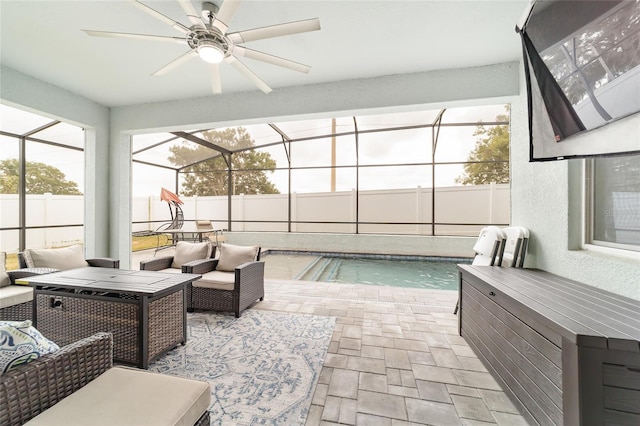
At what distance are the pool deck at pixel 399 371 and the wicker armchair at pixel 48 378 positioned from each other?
1147 mm

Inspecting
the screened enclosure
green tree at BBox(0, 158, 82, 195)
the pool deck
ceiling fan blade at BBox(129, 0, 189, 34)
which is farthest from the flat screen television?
green tree at BBox(0, 158, 82, 195)

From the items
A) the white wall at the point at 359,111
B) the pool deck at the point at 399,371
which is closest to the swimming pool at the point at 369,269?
the pool deck at the point at 399,371

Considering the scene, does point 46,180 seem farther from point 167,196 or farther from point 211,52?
point 211,52

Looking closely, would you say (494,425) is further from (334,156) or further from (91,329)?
(334,156)

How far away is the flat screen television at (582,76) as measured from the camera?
1234 millimetres

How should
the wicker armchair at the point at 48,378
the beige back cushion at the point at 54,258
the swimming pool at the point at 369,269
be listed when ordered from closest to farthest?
the wicker armchair at the point at 48,378
the beige back cushion at the point at 54,258
the swimming pool at the point at 369,269

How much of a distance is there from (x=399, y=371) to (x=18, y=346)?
2102 mm

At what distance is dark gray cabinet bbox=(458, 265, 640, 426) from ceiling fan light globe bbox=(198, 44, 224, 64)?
8.92 feet

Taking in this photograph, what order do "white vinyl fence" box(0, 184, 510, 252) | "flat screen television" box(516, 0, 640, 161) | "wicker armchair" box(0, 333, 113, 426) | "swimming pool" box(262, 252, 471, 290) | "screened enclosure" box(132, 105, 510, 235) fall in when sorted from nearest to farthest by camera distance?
1. "wicker armchair" box(0, 333, 113, 426)
2. "flat screen television" box(516, 0, 640, 161)
3. "swimming pool" box(262, 252, 471, 290)
4. "white vinyl fence" box(0, 184, 510, 252)
5. "screened enclosure" box(132, 105, 510, 235)

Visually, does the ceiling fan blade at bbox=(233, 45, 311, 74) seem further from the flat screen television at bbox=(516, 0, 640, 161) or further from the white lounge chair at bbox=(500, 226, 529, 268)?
the white lounge chair at bbox=(500, 226, 529, 268)

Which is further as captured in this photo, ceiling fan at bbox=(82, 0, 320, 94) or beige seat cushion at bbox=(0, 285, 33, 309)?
beige seat cushion at bbox=(0, 285, 33, 309)

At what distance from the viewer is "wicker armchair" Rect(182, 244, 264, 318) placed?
111 inches

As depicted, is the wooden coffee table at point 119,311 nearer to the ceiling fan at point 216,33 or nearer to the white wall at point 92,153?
the ceiling fan at point 216,33

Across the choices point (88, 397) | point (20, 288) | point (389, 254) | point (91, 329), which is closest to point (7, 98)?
point (20, 288)
